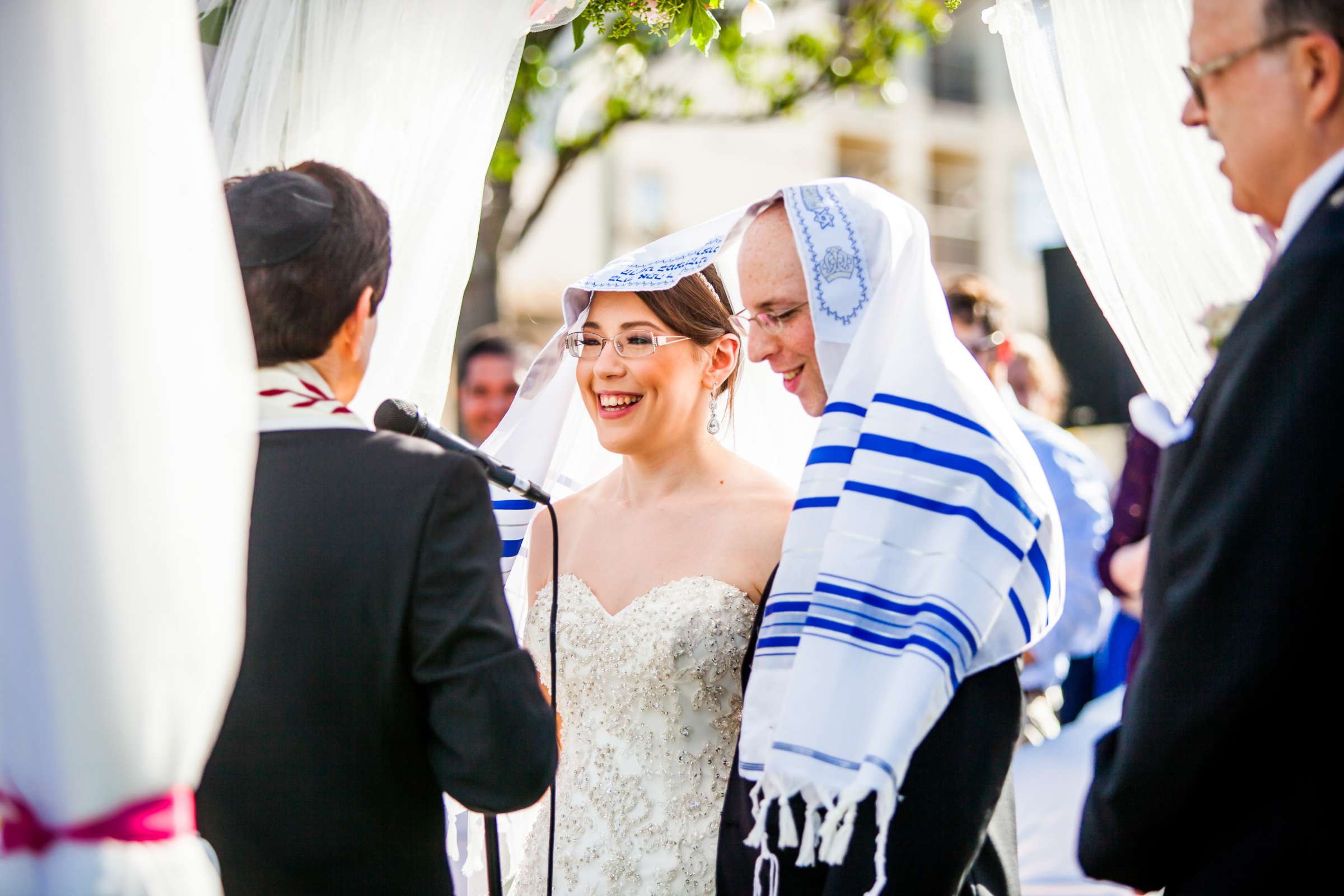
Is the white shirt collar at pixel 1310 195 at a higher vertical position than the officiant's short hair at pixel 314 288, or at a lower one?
higher

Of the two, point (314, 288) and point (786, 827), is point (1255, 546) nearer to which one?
point (786, 827)

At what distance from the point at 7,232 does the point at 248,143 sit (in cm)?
116

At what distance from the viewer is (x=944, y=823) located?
6.04 ft

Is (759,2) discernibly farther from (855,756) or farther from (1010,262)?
(1010,262)

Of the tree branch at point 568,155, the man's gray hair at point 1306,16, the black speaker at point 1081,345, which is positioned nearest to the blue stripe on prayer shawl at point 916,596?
the man's gray hair at point 1306,16

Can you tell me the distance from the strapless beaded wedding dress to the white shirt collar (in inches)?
54.2

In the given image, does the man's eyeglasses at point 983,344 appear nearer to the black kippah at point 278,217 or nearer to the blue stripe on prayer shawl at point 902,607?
the blue stripe on prayer shawl at point 902,607

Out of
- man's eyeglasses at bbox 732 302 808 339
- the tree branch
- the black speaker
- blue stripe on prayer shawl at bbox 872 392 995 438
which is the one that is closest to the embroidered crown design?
man's eyeglasses at bbox 732 302 808 339

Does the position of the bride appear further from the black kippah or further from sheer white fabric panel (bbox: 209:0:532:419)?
the black kippah

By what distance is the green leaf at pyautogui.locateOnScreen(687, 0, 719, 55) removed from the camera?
99.0 inches

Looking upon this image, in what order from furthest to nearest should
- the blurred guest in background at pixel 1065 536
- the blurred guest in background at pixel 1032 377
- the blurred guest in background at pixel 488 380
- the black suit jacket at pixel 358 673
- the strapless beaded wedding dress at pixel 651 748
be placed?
the blurred guest in background at pixel 1032 377
the blurred guest in background at pixel 488 380
the blurred guest in background at pixel 1065 536
the strapless beaded wedding dress at pixel 651 748
the black suit jacket at pixel 358 673

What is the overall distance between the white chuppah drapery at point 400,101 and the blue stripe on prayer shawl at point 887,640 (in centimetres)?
109

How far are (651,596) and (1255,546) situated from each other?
145 cm

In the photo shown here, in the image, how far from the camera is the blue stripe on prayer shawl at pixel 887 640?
1.84 meters
